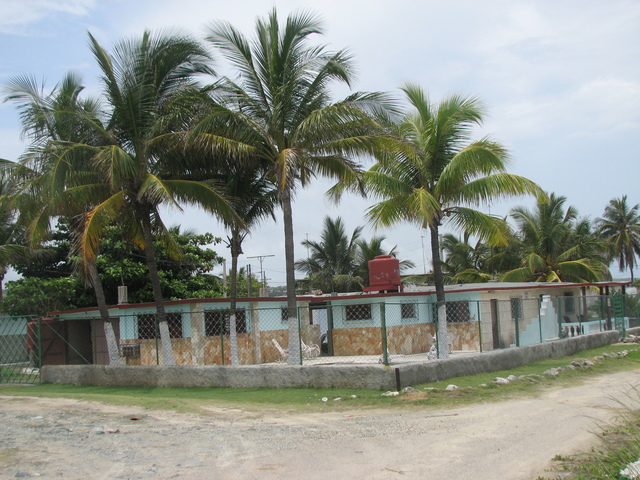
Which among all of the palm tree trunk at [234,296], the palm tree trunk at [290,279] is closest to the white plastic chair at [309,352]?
the palm tree trunk at [234,296]

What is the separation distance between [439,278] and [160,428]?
391 inches

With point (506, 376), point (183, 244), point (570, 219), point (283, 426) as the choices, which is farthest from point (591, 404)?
point (570, 219)

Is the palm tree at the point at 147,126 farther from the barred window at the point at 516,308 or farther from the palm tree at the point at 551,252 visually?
the palm tree at the point at 551,252

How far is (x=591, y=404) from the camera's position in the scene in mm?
10508

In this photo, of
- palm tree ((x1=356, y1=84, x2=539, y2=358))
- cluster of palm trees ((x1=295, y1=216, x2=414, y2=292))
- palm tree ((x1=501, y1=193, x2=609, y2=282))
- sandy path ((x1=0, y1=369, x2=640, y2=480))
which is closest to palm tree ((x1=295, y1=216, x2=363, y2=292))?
cluster of palm trees ((x1=295, y1=216, x2=414, y2=292))

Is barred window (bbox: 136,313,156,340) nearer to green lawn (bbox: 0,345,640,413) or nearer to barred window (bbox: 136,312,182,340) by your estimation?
barred window (bbox: 136,312,182,340)

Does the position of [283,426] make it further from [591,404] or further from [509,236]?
[509,236]

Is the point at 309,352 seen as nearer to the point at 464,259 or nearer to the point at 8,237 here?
the point at 8,237

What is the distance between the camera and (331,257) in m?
39.7

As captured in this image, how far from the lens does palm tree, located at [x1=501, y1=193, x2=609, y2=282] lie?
105 ft

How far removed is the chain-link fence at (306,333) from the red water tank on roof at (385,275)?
79cm

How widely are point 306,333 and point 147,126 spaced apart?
9437mm

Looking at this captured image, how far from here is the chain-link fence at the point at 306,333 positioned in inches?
733

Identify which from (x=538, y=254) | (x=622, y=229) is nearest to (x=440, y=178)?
(x=538, y=254)
